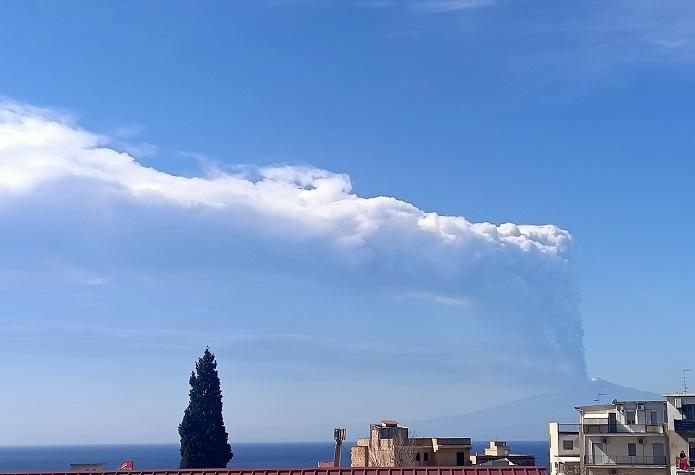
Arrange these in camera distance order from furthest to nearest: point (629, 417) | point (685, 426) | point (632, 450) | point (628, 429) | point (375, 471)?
point (629, 417) < point (628, 429) < point (632, 450) < point (685, 426) < point (375, 471)

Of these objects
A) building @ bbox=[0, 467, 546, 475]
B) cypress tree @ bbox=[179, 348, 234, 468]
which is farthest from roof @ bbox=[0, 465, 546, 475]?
cypress tree @ bbox=[179, 348, 234, 468]

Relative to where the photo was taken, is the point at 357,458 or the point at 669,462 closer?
the point at 669,462

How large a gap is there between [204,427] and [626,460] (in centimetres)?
3926

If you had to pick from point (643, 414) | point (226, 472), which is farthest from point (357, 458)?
point (226, 472)

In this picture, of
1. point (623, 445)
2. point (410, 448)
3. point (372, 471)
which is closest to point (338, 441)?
point (410, 448)

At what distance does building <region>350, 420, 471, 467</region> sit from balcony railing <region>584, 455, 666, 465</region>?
1150cm

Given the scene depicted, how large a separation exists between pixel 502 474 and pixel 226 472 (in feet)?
36.4

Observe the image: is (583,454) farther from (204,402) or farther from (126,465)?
(204,402)

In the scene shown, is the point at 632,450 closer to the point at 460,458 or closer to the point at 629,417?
the point at 629,417

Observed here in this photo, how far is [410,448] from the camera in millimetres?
65750

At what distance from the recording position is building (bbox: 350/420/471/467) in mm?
66812

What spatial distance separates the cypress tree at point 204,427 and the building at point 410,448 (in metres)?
16.0

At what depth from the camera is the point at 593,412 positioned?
68188mm

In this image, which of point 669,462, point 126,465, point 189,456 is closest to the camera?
point 126,465
